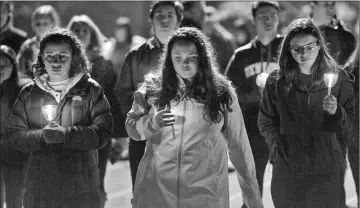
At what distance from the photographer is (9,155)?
257 inches

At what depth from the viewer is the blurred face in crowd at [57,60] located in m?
5.32

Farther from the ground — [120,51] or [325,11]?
[325,11]

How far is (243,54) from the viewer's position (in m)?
7.14

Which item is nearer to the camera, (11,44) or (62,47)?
(62,47)

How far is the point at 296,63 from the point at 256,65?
5.10 ft

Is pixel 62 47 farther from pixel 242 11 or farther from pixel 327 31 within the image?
pixel 242 11

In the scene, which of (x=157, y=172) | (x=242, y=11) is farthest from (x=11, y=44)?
(x=242, y=11)

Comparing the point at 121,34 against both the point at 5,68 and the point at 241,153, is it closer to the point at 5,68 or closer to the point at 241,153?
the point at 5,68

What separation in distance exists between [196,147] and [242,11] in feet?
34.5

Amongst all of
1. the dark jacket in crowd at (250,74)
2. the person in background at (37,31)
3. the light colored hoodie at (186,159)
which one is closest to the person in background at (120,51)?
the person in background at (37,31)

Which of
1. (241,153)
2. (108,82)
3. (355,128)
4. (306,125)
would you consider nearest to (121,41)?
(108,82)

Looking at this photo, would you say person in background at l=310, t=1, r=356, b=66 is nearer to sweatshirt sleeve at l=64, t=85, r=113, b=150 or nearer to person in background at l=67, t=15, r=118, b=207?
person in background at l=67, t=15, r=118, b=207

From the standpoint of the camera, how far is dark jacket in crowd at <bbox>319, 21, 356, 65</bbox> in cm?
741

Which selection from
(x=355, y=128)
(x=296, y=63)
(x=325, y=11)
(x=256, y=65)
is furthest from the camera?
(x=325, y=11)
